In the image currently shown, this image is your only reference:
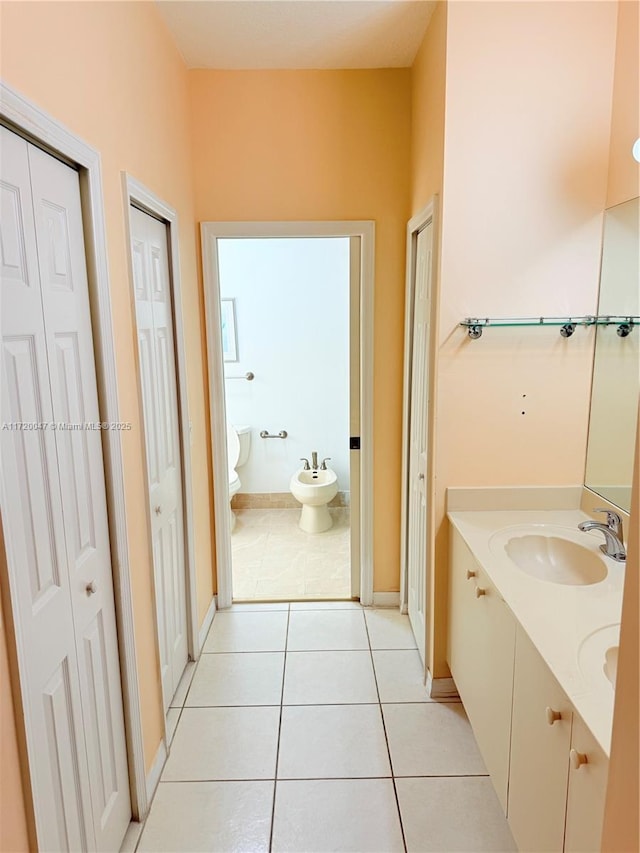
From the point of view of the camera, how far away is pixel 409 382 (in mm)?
2746

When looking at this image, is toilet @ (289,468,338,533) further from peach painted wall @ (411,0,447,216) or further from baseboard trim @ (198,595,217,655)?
peach painted wall @ (411,0,447,216)

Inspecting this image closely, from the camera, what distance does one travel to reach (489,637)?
1711mm

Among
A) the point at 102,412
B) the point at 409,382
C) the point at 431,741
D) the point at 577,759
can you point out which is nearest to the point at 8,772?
the point at 102,412

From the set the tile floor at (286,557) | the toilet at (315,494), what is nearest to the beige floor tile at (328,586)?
the tile floor at (286,557)

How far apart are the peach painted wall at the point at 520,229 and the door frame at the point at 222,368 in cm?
80

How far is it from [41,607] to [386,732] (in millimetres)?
1533

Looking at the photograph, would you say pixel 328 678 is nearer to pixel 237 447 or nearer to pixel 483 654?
pixel 483 654

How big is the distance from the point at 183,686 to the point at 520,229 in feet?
7.77

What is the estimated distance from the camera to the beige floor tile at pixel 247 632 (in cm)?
272

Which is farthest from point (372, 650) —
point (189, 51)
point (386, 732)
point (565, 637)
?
point (189, 51)

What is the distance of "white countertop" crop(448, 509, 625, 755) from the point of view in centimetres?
114

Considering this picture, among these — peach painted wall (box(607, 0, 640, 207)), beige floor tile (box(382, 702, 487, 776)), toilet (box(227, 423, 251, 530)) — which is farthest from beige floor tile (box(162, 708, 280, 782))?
peach painted wall (box(607, 0, 640, 207))

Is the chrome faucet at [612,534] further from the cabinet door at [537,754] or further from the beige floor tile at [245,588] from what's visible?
the beige floor tile at [245,588]

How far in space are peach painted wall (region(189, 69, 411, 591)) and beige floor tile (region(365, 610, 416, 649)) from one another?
5.52 feet
